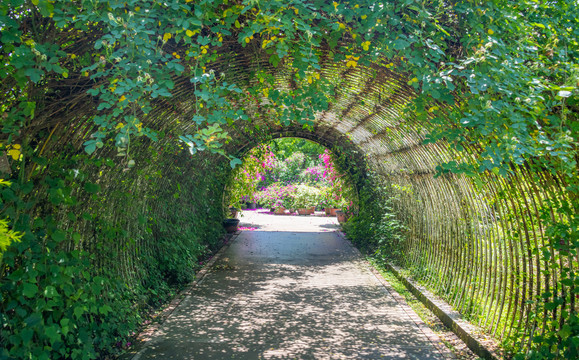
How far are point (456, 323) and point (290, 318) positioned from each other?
2019 mm

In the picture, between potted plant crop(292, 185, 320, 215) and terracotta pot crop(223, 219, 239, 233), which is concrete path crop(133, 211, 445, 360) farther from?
potted plant crop(292, 185, 320, 215)

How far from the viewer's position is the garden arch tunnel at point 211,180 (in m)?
3.47

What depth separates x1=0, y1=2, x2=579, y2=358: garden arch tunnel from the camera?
3473mm

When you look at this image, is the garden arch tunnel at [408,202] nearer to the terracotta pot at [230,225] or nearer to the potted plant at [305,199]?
the terracotta pot at [230,225]

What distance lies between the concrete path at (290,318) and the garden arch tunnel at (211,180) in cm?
64

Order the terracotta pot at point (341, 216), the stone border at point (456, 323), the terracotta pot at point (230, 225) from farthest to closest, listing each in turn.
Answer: the terracotta pot at point (341, 216) < the terracotta pot at point (230, 225) < the stone border at point (456, 323)

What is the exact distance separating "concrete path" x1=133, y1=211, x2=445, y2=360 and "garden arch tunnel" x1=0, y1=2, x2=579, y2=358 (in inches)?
25.1

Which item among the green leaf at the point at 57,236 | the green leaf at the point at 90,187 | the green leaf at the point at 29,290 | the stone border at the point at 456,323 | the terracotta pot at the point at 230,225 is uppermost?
the green leaf at the point at 90,187

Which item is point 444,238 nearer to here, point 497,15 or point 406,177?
point 406,177

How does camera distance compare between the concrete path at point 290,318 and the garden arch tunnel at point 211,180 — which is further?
the concrete path at point 290,318

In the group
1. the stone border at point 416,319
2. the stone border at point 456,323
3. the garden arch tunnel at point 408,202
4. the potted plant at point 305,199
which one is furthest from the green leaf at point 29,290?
the potted plant at point 305,199

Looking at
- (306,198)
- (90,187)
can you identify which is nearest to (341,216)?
(306,198)

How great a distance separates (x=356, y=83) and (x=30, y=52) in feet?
15.6

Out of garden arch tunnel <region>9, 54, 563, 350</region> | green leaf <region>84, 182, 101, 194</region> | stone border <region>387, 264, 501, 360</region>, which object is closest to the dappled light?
stone border <region>387, 264, 501, 360</region>
